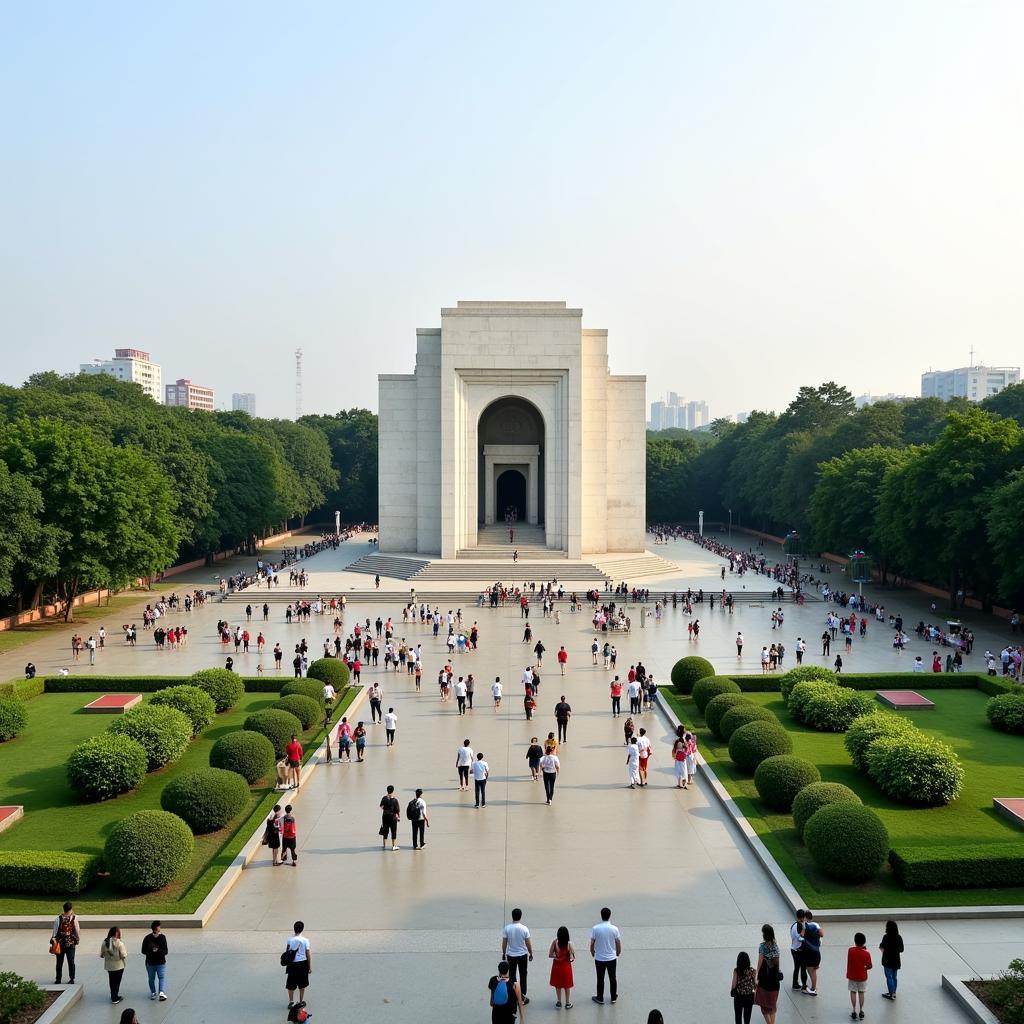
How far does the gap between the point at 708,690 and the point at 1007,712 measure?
633 centimetres

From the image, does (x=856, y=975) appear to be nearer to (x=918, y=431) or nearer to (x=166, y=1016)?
(x=166, y=1016)

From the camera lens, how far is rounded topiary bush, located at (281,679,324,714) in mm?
23234

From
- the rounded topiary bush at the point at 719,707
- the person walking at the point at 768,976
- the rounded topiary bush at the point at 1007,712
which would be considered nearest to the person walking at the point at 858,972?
the person walking at the point at 768,976

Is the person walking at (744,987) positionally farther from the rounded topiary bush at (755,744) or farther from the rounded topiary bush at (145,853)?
the rounded topiary bush at (755,744)

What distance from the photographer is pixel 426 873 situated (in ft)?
47.5

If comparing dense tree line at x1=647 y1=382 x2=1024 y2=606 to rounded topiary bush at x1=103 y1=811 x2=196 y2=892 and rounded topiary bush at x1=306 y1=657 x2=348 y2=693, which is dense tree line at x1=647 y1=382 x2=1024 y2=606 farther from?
rounded topiary bush at x1=103 y1=811 x2=196 y2=892

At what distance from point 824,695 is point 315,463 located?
6373 cm

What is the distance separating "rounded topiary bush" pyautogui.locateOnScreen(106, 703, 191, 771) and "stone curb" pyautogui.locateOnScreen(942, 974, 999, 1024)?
13580mm

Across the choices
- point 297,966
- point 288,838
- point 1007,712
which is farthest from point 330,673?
point 1007,712

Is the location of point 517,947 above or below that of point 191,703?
below

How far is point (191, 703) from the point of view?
21109 mm

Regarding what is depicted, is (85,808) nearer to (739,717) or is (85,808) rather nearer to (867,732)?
(739,717)

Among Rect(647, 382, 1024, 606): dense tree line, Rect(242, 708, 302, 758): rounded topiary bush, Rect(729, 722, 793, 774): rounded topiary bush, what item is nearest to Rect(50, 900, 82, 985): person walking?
Rect(242, 708, 302, 758): rounded topiary bush

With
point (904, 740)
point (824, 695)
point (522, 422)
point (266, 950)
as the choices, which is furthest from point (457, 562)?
point (266, 950)
